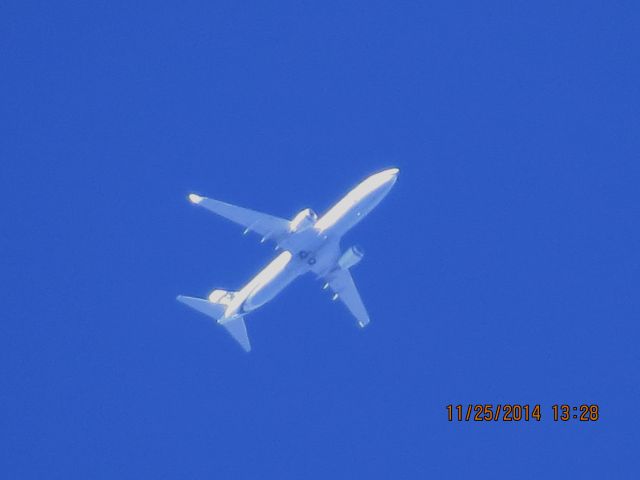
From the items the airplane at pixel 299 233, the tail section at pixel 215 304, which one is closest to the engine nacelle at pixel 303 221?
the airplane at pixel 299 233

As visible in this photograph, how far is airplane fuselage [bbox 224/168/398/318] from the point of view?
211 ft

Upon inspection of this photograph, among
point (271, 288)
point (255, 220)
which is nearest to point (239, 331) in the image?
point (271, 288)

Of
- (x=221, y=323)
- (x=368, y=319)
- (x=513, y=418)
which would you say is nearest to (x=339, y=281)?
(x=368, y=319)

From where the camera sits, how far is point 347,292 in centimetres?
7200

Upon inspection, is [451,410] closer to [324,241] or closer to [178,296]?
[324,241]

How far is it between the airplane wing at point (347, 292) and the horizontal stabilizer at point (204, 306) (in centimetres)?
841

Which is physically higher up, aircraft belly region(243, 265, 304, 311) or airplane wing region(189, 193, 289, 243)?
airplane wing region(189, 193, 289, 243)

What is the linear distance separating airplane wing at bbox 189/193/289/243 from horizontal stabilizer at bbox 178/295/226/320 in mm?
7511

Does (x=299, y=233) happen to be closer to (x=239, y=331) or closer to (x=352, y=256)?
(x=352, y=256)

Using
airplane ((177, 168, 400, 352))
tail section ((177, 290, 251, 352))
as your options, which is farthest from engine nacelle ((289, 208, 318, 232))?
tail section ((177, 290, 251, 352))

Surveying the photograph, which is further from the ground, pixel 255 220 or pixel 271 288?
pixel 255 220

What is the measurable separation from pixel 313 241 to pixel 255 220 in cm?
424

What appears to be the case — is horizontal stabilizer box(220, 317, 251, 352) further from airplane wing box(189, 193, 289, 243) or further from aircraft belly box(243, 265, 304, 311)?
airplane wing box(189, 193, 289, 243)

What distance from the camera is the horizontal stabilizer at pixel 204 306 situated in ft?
227
